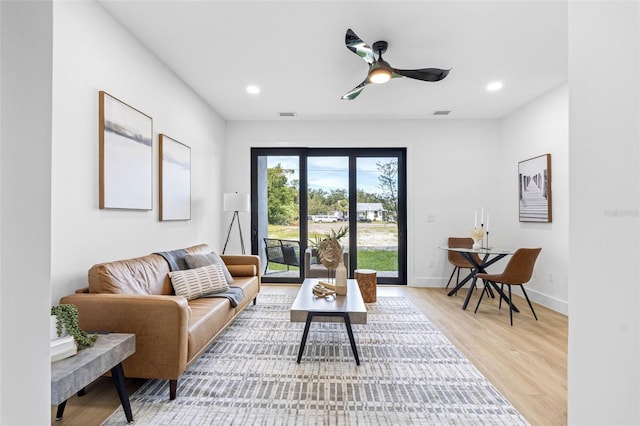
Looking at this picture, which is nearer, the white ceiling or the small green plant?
the small green plant

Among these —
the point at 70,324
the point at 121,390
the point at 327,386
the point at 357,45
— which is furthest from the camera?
the point at 357,45

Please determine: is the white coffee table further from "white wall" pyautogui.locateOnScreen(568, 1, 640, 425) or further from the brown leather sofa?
"white wall" pyautogui.locateOnScreen(568, 1, 640, 425)

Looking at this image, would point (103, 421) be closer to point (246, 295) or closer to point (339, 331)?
point (246, 295)

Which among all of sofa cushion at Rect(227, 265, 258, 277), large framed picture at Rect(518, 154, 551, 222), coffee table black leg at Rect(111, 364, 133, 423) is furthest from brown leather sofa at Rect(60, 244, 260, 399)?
large framed picture at Rect(518, 154, 551, 222)

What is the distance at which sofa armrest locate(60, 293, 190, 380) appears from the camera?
1.98 meters

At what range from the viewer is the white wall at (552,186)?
3818mm

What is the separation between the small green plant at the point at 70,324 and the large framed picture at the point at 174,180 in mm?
1679

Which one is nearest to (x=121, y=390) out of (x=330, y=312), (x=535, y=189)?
(x=330, y=312)

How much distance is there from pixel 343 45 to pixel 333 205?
2.83 metres

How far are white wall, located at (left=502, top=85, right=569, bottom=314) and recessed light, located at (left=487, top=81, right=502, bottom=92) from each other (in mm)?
680

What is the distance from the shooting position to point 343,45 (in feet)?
9.77

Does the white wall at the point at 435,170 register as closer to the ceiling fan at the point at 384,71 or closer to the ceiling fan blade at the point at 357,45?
the ceiling fan at the point at 384,71

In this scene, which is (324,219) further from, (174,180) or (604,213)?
(604,213)

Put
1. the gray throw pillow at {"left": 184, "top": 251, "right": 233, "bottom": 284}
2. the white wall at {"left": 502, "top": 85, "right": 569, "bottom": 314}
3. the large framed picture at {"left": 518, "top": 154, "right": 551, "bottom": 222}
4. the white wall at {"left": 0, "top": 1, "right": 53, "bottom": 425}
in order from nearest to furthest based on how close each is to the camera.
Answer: the white wall at {"left": 0, "top": 1, "right": 53, "bottom": 425}
the gray throw pillow at {"left": 184, "top": 251, "right": 233, "bottom": 284}
the white wall at {"left": 502, "top": 85, "right": 569, "bottom": 314}
the large framed picture at {"left": 518, "top": 154, "right": 551, "bottom": 222}
